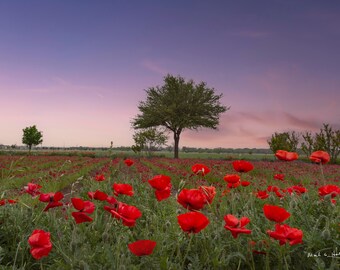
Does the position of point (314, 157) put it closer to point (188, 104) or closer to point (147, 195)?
point (147, 195)

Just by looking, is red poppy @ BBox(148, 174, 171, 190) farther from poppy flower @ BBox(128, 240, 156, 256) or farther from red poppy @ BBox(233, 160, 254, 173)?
red poppy @ BBox(233, 160, 254, 173)

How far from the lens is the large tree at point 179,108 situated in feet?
138

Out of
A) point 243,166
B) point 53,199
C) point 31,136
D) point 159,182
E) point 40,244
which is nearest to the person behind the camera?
point 40,244

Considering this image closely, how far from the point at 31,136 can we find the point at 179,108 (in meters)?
35.0

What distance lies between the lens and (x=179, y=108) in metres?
42.1

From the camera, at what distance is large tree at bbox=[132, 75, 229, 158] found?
42031mm

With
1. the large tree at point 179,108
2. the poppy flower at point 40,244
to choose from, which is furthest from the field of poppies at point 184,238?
the large tree at point 179,108

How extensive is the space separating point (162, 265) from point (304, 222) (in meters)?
1.67

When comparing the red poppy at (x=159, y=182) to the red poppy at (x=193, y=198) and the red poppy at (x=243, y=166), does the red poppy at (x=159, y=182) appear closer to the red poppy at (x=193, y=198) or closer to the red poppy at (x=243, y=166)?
the red poppy at (x=193, y=198)

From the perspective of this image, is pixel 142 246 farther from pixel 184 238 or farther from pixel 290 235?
pixel 184 238

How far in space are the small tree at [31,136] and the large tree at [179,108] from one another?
94.4 ft

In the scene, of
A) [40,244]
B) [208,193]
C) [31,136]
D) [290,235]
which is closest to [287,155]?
[208,193]

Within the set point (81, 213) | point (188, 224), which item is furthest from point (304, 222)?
point (81, 213)

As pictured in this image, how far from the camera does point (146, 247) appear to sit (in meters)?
1.88
